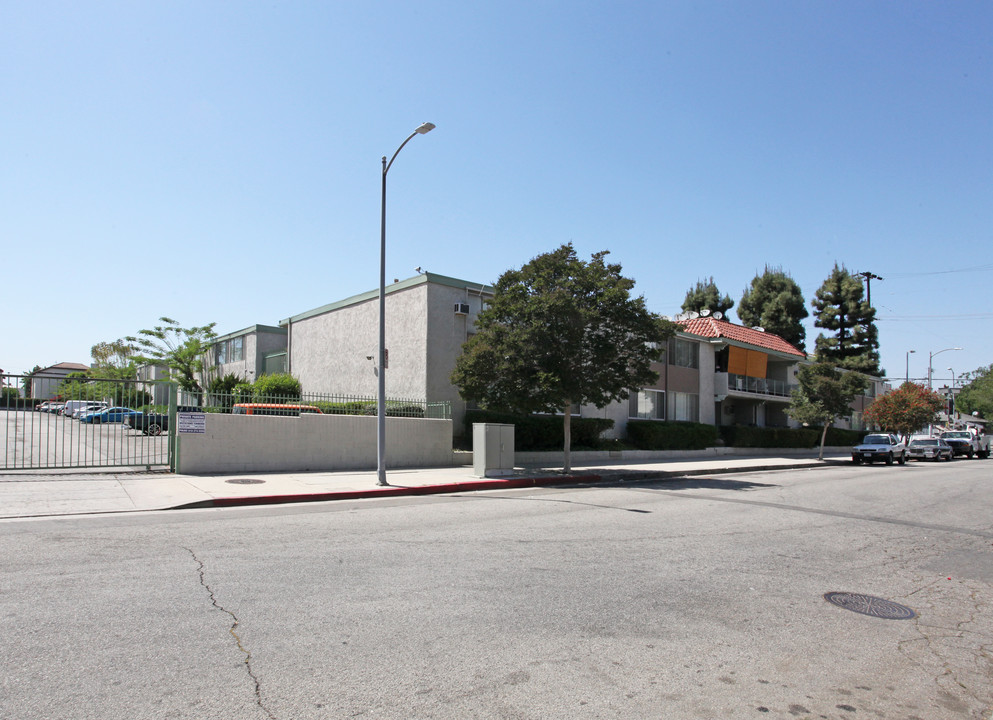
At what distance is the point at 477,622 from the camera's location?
17.6 feet

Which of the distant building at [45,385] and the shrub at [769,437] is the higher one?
the distant building at [45,385]

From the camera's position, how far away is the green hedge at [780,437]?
35562 mm

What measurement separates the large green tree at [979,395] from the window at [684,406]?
69.4 metres

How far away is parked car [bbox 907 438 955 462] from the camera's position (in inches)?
1463

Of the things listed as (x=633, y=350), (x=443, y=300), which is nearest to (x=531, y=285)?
(x=633, y=350)

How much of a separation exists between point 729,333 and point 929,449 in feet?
41.1

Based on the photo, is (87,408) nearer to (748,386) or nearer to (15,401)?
(15,401)

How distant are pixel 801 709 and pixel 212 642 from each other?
3.93 meters

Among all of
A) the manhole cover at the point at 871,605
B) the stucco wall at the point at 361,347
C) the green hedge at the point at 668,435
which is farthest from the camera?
the green hedge at the point at 668,435

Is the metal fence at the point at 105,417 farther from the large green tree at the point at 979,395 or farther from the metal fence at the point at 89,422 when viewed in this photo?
the large green tree at the point at 979,395

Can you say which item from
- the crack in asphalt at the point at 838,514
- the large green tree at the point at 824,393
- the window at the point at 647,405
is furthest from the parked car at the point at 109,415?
the large green tree at the point at 824,393

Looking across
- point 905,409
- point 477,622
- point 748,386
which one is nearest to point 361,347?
point 477,622

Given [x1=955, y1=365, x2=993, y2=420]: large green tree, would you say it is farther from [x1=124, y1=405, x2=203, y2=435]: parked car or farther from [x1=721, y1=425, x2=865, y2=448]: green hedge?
[x1=124, y1=405, x2=203, y2=435]: parked car

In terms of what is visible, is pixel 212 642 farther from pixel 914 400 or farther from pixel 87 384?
pixel 914 400
